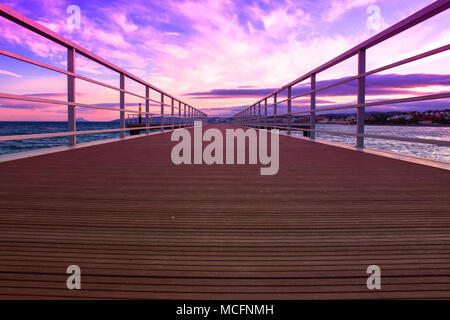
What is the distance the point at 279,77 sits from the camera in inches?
706

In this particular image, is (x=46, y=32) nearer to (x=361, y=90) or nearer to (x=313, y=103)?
(x=361, y=90)

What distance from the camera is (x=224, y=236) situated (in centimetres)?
86

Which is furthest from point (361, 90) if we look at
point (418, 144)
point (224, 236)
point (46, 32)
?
point (46, 32)

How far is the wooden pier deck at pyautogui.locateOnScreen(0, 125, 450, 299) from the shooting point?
0.62m

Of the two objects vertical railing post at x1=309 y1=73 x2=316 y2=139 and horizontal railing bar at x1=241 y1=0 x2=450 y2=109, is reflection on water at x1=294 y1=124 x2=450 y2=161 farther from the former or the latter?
horizontal railing bar at x1=241 y1=0 x2=450 y2=109

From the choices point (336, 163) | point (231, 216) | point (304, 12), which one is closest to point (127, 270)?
point (231, 216)

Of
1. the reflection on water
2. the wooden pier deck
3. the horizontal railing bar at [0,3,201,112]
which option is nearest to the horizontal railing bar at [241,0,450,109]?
the reflection on water

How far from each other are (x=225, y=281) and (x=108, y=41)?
8756 millimetres

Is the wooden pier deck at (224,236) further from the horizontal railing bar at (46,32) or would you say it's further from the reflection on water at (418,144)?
the horizontal railing bar at (46,32)

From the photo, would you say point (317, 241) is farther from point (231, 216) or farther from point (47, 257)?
point (47, 257)

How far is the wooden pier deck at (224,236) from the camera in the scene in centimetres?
62

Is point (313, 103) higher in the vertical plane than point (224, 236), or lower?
higher

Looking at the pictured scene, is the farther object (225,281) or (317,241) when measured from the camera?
(317,241)
